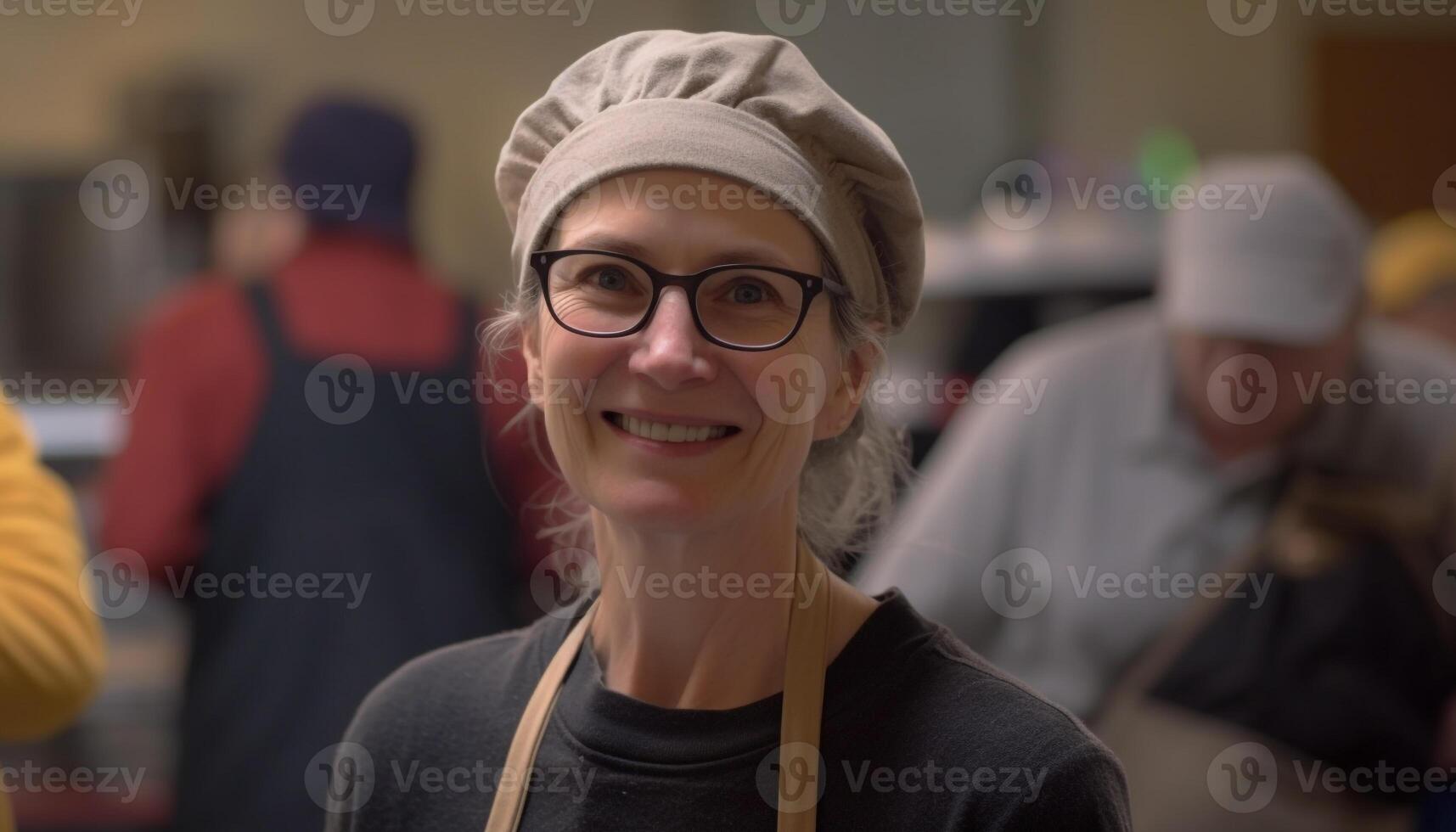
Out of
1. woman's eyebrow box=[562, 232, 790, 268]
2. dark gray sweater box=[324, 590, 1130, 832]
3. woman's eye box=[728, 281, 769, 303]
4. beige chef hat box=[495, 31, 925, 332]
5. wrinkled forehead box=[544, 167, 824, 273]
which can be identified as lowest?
dark gray sweater box=[324, 590, 1130, 832]

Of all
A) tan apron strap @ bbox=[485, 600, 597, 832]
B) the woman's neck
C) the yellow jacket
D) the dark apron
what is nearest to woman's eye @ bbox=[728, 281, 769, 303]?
the woman's neck

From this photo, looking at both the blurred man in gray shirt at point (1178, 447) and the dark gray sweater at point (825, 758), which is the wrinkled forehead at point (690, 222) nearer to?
the dark gray sweater at point (825, 758)

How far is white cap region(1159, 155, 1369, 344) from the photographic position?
228 centimetres

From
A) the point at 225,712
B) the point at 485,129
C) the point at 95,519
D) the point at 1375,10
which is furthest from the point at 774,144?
the point at 1375,10

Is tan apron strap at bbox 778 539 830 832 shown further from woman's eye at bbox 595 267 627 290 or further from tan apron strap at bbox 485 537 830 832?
woman's eye at bbox 595 267 627 290

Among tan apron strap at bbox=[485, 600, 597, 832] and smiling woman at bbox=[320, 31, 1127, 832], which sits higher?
smiling woman at bbox=[320, 31, 1127, 832]

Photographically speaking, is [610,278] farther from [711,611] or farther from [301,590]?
[301,590]

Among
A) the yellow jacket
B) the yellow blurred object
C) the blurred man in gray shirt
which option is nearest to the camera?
the yellow jacket

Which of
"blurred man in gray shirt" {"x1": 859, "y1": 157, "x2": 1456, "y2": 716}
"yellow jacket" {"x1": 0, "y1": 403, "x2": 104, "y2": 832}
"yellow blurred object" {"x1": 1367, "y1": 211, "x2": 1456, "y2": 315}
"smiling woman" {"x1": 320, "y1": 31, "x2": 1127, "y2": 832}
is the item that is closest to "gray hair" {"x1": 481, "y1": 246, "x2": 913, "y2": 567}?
"smiling woman" {"x1": 320, "y1": 31, "x2": 1127, "y2": 832}

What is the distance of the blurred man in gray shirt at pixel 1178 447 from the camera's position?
2195mm

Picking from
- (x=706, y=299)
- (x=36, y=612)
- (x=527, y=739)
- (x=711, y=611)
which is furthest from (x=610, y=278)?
(x=36, y=612)

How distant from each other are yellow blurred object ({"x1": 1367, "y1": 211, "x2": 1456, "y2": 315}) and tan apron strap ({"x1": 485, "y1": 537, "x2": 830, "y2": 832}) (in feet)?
9.97

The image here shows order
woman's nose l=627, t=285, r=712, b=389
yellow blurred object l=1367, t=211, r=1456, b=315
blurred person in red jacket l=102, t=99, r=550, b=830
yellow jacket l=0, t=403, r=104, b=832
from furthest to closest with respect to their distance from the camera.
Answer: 1. yellow blurred object l=1367, t=211, r=1456, b=315
2. blurred person in red jacket l=102, t=99, r=550, b=830
3. yellow jacket l=0, t=403, r=104, b=832
4. woman's nose l=627, t=285, r=712, b=389

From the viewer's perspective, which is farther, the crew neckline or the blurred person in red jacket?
the blurred person in red jacket
